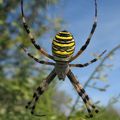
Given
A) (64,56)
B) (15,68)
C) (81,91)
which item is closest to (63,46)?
(64,56)

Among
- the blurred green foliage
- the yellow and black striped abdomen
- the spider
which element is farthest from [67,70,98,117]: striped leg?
the blurred green foliage

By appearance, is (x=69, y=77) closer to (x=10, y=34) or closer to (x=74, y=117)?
(x=74, y=117)

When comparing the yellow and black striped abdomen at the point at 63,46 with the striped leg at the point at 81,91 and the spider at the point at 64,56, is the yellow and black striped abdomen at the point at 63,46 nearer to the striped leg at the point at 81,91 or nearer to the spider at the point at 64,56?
the spider at the point at 64,56

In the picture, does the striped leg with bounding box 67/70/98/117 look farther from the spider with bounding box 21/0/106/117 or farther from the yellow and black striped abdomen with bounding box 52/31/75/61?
the yellow and black striped abdomen with bounding box 52/31/75/61

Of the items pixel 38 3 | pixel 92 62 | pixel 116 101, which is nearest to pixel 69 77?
pixel 92 62

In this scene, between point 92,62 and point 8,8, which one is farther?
point 8,8

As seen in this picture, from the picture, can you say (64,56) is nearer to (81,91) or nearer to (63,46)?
(63,46)

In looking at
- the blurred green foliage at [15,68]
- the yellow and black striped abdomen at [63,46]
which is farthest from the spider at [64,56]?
the blurred green foliage at [15,68]

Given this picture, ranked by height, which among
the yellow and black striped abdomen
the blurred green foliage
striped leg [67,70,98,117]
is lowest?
the yellow and black striped abdomen
